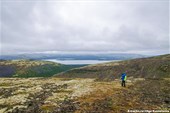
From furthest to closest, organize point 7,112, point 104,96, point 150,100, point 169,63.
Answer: point 169,63 → point 104,96 → point 150,100 → point 7,112

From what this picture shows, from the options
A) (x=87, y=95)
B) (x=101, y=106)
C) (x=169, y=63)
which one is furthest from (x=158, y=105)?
(x=169, y=63)

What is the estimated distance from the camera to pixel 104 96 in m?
44.9

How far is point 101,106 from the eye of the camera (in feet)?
119

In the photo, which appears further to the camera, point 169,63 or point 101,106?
point 169,63

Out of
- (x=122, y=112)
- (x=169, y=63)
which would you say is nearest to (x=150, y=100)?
(x=122, y=112)

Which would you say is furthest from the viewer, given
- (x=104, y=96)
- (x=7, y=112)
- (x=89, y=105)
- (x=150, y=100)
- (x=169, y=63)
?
(x=169, y=63)

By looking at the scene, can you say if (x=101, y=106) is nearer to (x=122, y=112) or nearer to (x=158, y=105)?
(x=122, y=112)

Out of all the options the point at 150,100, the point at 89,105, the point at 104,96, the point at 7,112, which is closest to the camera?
the point at 7,112

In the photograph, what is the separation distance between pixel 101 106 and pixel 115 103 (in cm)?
357

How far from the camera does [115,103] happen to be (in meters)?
38.4

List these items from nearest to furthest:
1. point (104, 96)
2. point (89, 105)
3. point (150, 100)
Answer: point (89, 105) < point (150, 100) < point (104, 96)

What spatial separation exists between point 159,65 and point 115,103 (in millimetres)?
171059

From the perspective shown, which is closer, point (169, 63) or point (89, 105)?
point (89, 105)

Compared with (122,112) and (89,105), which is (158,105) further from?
(89,105)
